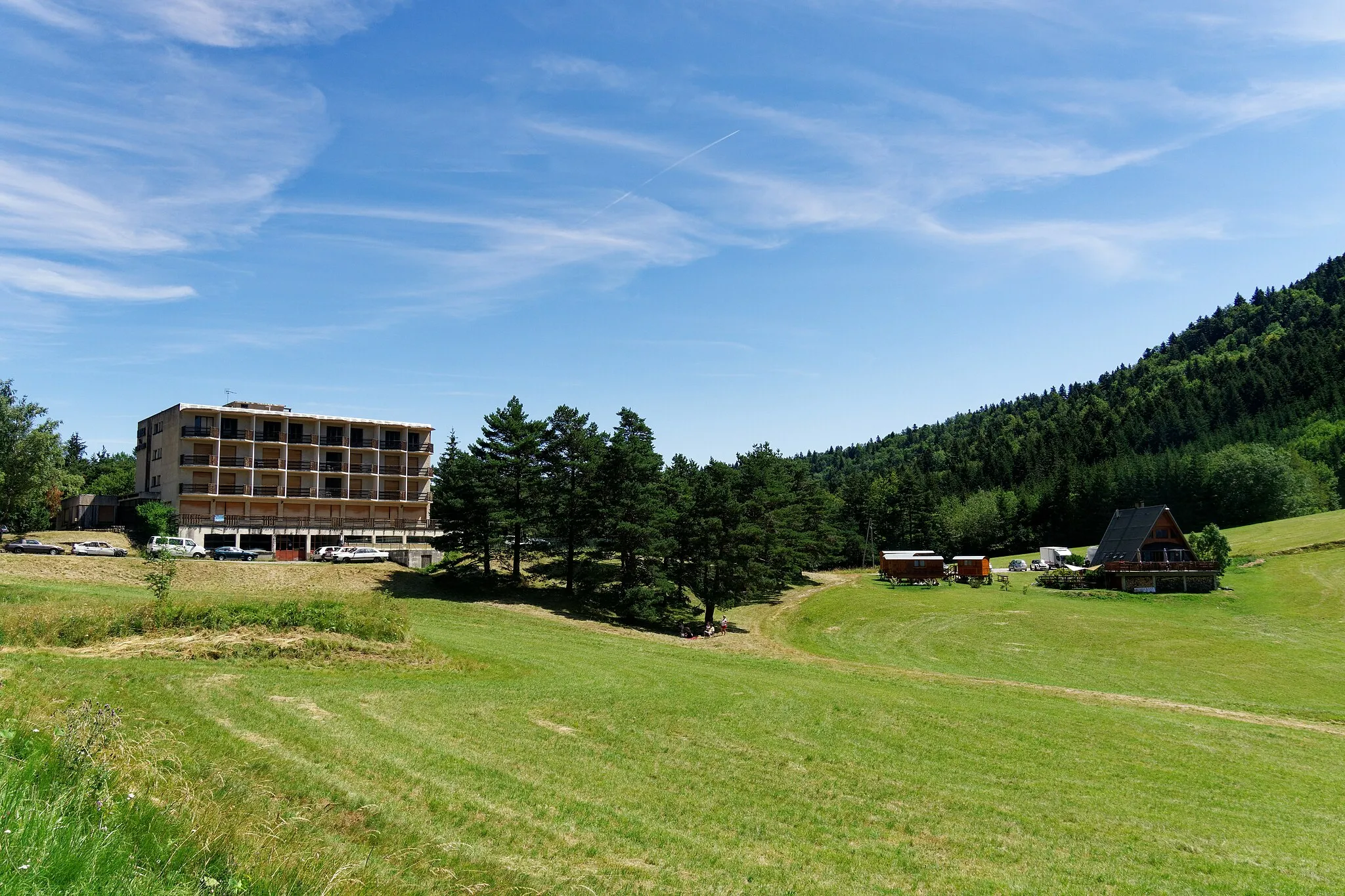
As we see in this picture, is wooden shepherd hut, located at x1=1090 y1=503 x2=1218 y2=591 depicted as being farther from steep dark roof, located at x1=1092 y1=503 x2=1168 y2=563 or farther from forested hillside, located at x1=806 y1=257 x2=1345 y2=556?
forested hillside, located at x1=806 y1=257 x2=1345 y2=556

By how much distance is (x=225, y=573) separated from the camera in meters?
49.1

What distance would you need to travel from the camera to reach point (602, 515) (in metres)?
58.6

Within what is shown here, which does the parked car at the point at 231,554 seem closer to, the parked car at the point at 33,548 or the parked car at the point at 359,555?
the parked car at the point at 359,555

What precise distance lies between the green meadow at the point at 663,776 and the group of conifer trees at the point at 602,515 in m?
21.9

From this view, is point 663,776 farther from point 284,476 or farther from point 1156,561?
point 284,476

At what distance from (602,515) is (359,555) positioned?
895 inches

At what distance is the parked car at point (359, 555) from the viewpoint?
66188 mm

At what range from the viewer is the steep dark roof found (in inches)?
3105

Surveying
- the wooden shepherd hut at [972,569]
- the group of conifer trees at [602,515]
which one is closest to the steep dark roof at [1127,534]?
the wooden shepherd hut at [972,569]

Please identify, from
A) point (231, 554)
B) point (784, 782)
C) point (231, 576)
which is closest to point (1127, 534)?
point (784, 782)

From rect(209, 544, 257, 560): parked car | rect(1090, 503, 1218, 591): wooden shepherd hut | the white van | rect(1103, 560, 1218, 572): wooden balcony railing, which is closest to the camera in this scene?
the white van

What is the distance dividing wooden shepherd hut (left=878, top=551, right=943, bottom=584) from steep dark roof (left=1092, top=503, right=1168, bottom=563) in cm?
1622

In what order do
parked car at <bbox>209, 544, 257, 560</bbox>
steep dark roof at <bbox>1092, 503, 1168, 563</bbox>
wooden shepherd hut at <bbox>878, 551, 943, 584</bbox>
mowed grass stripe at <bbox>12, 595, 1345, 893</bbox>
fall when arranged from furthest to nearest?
1. wooden shepherd hut at <bbox>878, 551, 943, 584</bbox>
2. steep dark roof at <bbox>1092, 503, 1168, 563</bbox>
3. parked car at <bbox>209, 544, 257, 560</bbox>
4. mowed grass stripe at <bbox>12, 595, 1345, 893</bbox>

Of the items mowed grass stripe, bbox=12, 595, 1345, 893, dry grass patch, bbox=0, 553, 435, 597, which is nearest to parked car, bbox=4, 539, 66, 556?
dry grass patch, bbox=0, 553, 435, 597
